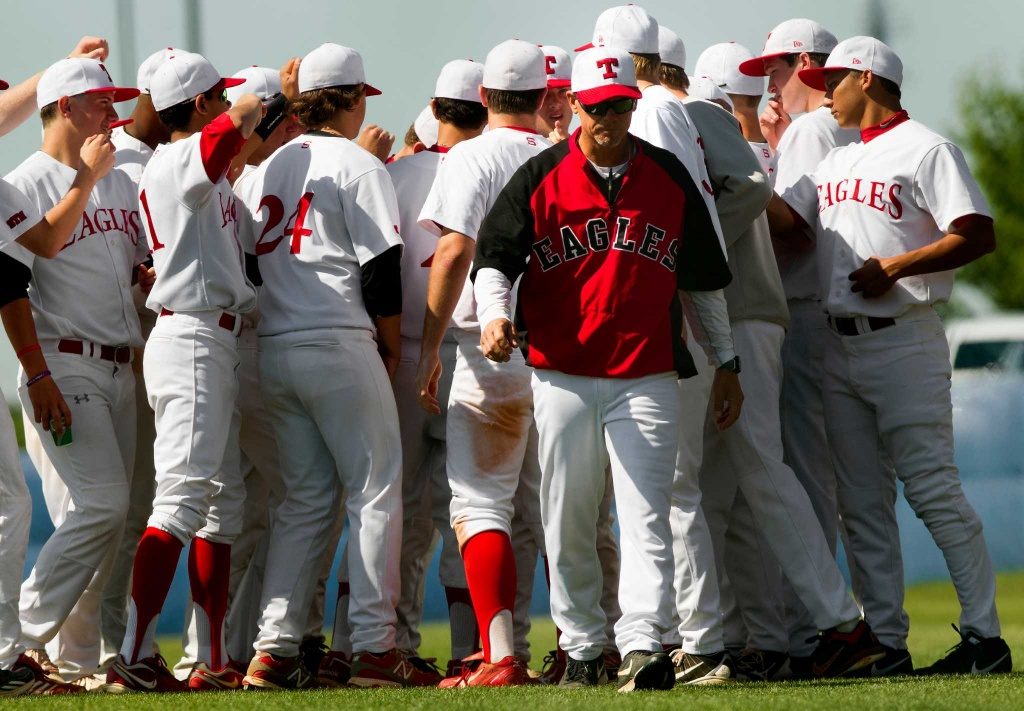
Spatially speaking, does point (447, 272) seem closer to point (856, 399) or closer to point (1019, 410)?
point (856, 399)

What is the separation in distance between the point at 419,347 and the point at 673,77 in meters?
1.64

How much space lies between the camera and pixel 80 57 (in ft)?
22.2

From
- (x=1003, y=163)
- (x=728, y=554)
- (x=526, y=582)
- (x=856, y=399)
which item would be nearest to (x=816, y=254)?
(x=856, y=399)

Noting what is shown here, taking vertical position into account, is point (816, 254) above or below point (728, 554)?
above

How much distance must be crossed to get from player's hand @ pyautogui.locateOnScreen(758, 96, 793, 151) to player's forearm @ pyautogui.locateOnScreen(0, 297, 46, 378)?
3.79 meters

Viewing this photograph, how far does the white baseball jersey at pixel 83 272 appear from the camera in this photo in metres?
6.41

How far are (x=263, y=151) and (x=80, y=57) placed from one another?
1.03 meters

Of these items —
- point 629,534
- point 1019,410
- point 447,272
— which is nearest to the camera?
point 629,534

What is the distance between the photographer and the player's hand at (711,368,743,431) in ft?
19.6

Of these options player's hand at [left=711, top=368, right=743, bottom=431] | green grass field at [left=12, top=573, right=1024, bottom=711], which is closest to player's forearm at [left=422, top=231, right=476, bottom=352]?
player's hand at [left=711, top=368, right=743, bottom=431]

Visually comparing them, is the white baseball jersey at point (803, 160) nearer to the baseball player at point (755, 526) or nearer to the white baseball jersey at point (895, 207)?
the white baseball jersey at point (895, 207)

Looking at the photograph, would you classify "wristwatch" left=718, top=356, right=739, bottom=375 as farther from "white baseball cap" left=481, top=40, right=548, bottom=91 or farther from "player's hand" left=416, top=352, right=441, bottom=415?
"white baseball cap" left=481, top=40, right=548, bottom=91

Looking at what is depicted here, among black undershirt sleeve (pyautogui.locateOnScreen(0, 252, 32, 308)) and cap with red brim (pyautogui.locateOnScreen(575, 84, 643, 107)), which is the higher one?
cap with red brim (pyautogui.locateOnScreen(575, 84, 643, 107))

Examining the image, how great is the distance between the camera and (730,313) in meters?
6.48
